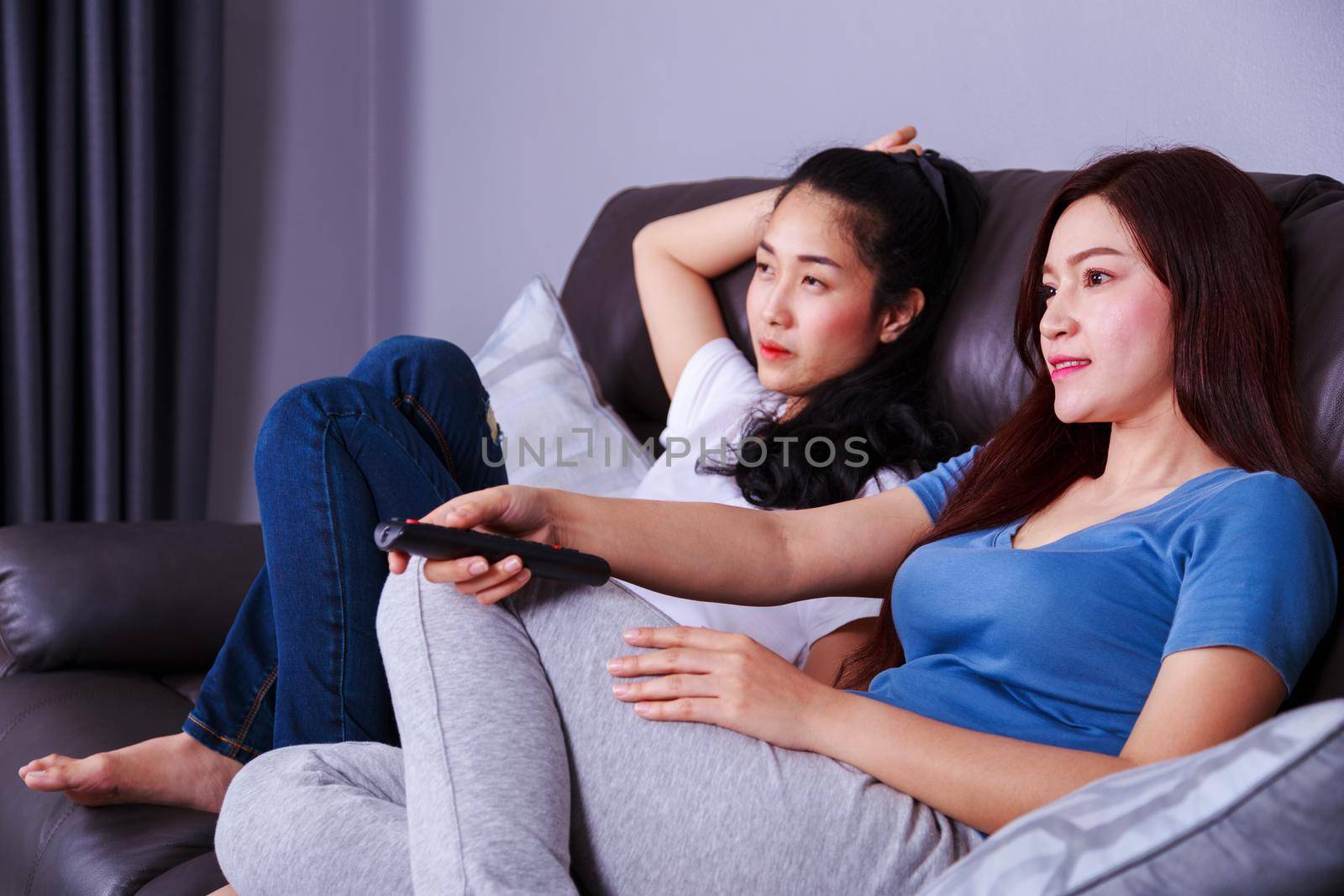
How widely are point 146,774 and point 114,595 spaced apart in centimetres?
41

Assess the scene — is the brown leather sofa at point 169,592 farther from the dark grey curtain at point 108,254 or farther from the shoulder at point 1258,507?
the dark grey curtain at point 108,254

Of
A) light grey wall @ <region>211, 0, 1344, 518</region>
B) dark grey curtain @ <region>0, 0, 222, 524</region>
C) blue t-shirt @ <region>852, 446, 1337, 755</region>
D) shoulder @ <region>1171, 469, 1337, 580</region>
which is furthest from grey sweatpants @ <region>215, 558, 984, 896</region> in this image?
dark grey curtain @ <region>0, 0, 222, 524</region>

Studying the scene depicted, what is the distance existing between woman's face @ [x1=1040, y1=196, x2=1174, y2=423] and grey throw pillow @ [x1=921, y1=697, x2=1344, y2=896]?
1.58 feet

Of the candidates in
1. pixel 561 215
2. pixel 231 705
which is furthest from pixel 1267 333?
pixel 561 215

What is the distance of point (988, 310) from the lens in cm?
136

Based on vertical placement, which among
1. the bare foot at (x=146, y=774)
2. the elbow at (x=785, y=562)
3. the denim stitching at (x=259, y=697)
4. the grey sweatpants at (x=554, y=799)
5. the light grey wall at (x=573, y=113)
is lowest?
the bare foot at (x=146, y=774)

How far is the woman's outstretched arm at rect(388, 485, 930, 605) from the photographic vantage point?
0.94 m

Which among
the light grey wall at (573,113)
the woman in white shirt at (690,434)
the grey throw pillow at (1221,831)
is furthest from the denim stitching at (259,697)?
the light grey wall at (573,113)

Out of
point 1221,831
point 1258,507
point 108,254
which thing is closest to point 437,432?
point 1258,507

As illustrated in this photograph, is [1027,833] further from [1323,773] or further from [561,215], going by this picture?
[561,215]

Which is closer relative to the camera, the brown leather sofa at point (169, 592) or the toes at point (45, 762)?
the brown leather sofa at point (169, 592)

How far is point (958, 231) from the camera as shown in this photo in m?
1.48

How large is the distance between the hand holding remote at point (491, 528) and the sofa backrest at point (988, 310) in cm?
59

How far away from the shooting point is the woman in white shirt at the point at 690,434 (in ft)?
3.73
